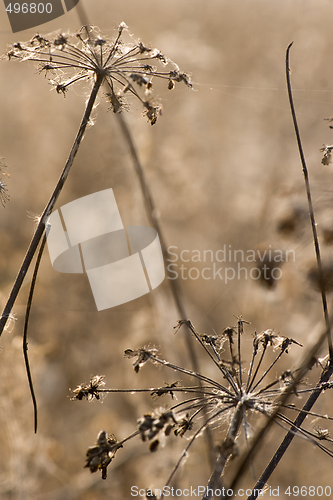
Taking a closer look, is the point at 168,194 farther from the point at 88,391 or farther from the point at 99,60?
the point at 88,391

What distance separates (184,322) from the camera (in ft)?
2.76

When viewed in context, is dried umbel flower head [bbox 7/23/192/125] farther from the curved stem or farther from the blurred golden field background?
the blurred golden field background

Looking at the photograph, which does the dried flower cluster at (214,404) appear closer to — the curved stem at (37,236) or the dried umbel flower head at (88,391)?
the dried umbel flower head at (88,391)

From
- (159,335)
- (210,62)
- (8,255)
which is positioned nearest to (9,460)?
(159,335)

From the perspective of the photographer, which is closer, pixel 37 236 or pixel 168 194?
pixel 37 236

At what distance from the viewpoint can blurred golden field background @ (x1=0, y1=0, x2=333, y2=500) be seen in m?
2.19

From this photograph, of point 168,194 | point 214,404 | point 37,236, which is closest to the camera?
point 37,236

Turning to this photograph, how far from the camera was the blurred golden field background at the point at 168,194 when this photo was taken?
7.17 ft

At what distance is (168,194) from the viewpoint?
269cm

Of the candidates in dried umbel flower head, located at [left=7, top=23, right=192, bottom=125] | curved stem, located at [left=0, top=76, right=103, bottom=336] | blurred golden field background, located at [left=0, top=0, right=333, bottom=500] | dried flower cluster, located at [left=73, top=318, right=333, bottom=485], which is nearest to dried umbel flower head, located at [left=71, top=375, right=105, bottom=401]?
dried flower cluster, located at [left=73, top=318, right=333, bottom=485]

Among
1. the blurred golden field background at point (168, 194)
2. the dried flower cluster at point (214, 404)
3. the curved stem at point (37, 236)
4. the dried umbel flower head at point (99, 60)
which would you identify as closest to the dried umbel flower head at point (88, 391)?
the dried flower cluster at point (214, 404)

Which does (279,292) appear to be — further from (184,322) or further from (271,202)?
(184,322)

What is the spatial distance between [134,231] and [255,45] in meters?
2.05

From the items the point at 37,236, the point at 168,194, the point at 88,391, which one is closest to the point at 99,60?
the point at 37,236
